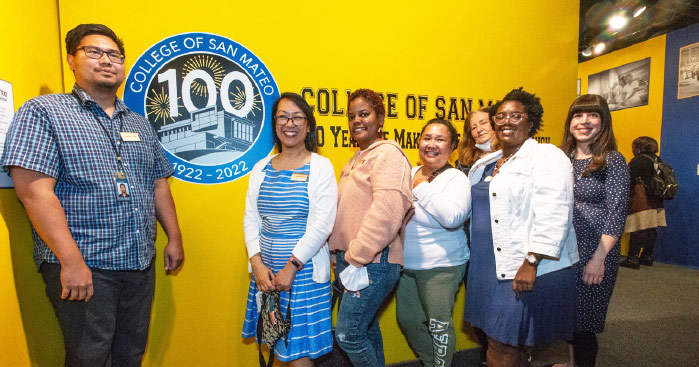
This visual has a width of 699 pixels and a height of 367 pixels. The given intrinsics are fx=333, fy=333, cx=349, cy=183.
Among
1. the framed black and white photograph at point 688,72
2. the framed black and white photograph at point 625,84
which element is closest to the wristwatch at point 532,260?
the framed black and white photograph at point 688,72

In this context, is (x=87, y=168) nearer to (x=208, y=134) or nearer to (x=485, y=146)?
(x=208, y=134)

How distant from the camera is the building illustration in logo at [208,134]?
219cm

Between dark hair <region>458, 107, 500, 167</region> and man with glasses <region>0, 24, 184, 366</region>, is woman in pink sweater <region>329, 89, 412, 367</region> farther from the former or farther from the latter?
man with glasses <region>0, 24, 184, 366</region>

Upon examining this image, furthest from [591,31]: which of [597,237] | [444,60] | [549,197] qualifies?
[549,197]

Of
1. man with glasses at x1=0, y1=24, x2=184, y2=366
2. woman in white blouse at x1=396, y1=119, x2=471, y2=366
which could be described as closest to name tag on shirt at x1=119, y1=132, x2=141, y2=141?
man with glasses at x1=0, y1=24, x2=184, y2=366

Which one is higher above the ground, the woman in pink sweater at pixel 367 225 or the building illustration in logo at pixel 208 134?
the building illustration in logo at pixel 208 134

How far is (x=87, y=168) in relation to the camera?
149cm

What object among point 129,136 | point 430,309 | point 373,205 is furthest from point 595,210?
point 129,136

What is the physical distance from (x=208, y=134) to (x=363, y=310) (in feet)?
4.97

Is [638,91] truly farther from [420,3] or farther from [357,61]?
[357,61]

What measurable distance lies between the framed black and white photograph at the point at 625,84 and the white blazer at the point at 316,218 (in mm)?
6858

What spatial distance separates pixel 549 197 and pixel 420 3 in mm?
1878

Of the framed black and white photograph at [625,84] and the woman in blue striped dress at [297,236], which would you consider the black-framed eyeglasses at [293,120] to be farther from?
the framed black and white photograph at [625,84]

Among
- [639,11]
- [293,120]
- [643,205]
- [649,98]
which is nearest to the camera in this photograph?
[293,120]
